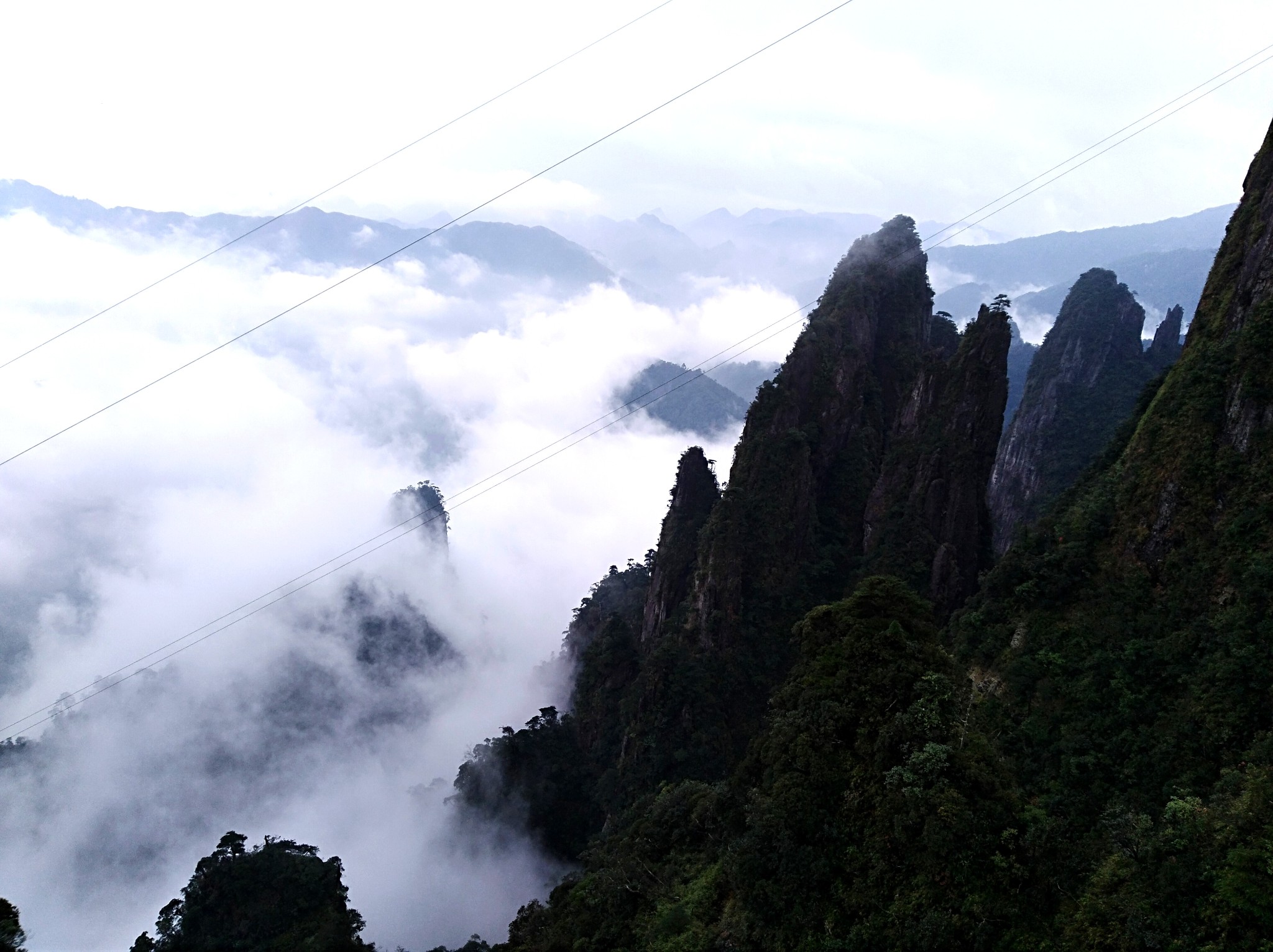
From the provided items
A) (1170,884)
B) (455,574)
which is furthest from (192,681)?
(1170,884)

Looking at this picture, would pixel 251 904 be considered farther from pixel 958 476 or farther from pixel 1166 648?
pixel 958 476

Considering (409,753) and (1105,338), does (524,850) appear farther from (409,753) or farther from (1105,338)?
(1105,338)

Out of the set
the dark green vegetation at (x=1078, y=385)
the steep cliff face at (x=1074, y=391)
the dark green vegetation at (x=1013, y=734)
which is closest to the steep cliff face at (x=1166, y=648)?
the dark green vegetation at (x=1013, y=734)

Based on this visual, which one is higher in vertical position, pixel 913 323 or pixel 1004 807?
pixel 913 323

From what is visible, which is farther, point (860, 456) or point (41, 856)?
point (41, 856)

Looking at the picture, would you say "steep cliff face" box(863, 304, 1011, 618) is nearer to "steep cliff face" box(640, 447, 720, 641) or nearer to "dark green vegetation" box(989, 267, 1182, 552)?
"steep cliff face" box(640, 447, 720, 641)

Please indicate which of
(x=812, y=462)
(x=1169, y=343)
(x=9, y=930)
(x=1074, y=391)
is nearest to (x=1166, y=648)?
(x=9, y=930)
